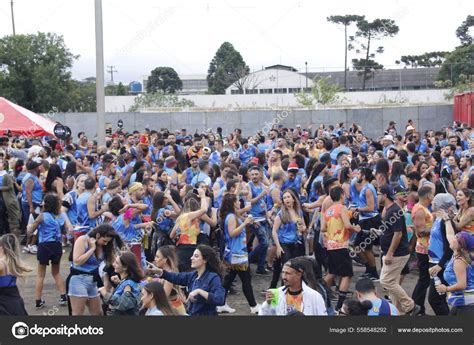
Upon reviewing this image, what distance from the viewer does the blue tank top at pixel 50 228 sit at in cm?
879

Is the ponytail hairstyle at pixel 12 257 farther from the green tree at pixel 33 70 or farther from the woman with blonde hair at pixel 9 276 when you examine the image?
the green tree at pixel 33 70

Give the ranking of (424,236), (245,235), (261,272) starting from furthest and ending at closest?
(261,272) → (245,235) → (424,236)

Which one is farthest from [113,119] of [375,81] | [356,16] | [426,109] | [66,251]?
[375,81]

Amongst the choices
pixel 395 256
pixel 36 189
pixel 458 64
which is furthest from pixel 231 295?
pixel 458 64

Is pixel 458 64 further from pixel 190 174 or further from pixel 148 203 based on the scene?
pixel 148 203

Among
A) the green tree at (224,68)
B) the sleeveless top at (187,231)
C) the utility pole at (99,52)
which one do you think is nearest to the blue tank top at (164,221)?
the sleeveless top at (187,231)

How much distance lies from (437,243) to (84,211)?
4.87 metres

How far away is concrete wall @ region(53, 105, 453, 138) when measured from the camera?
27828 mm

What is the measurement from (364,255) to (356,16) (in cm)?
4274

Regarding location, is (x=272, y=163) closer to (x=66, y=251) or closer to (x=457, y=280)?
(x=66, y=251)

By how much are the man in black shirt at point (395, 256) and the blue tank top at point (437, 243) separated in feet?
2.62

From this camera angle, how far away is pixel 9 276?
21.9 ft

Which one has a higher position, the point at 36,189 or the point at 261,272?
the point at 36,189

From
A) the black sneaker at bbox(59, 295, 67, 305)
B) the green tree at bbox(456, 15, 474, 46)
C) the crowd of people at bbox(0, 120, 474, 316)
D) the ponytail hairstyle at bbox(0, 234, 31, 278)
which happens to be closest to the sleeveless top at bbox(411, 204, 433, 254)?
the crowd of people at bbox(0, 120, 474, 316)
